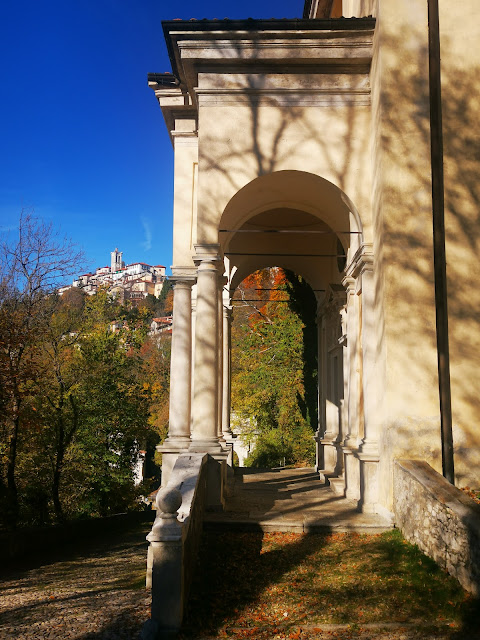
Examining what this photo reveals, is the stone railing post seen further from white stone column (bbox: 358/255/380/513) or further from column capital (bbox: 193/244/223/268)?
column capital (bbox: 193/244/223/268)

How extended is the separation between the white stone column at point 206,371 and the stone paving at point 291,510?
4.04 feet

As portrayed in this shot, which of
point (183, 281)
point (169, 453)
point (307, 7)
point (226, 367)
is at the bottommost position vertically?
point (169, 453)

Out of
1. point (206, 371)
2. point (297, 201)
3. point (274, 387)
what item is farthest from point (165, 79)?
point (274, 387)

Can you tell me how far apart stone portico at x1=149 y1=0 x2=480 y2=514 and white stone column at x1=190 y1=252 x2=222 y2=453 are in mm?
18

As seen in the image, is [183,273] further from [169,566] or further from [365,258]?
[169,566]

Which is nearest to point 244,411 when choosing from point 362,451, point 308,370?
point 308,370

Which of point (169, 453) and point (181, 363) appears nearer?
point (169, 453)

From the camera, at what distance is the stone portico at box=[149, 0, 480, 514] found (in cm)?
854

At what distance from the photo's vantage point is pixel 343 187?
32.5 ft

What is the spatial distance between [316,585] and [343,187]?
614 cm

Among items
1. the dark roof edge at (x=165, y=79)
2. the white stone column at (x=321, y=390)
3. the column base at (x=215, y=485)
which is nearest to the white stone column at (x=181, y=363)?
the column base at (x=215, y=485)

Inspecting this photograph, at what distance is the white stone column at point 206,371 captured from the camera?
31.1 ft

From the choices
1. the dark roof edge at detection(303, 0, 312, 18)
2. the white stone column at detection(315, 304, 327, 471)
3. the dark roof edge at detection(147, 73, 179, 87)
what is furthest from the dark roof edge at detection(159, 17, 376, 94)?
the dark roof edge at detection(303, 0, 312, 18)

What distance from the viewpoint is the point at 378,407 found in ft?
29.6
